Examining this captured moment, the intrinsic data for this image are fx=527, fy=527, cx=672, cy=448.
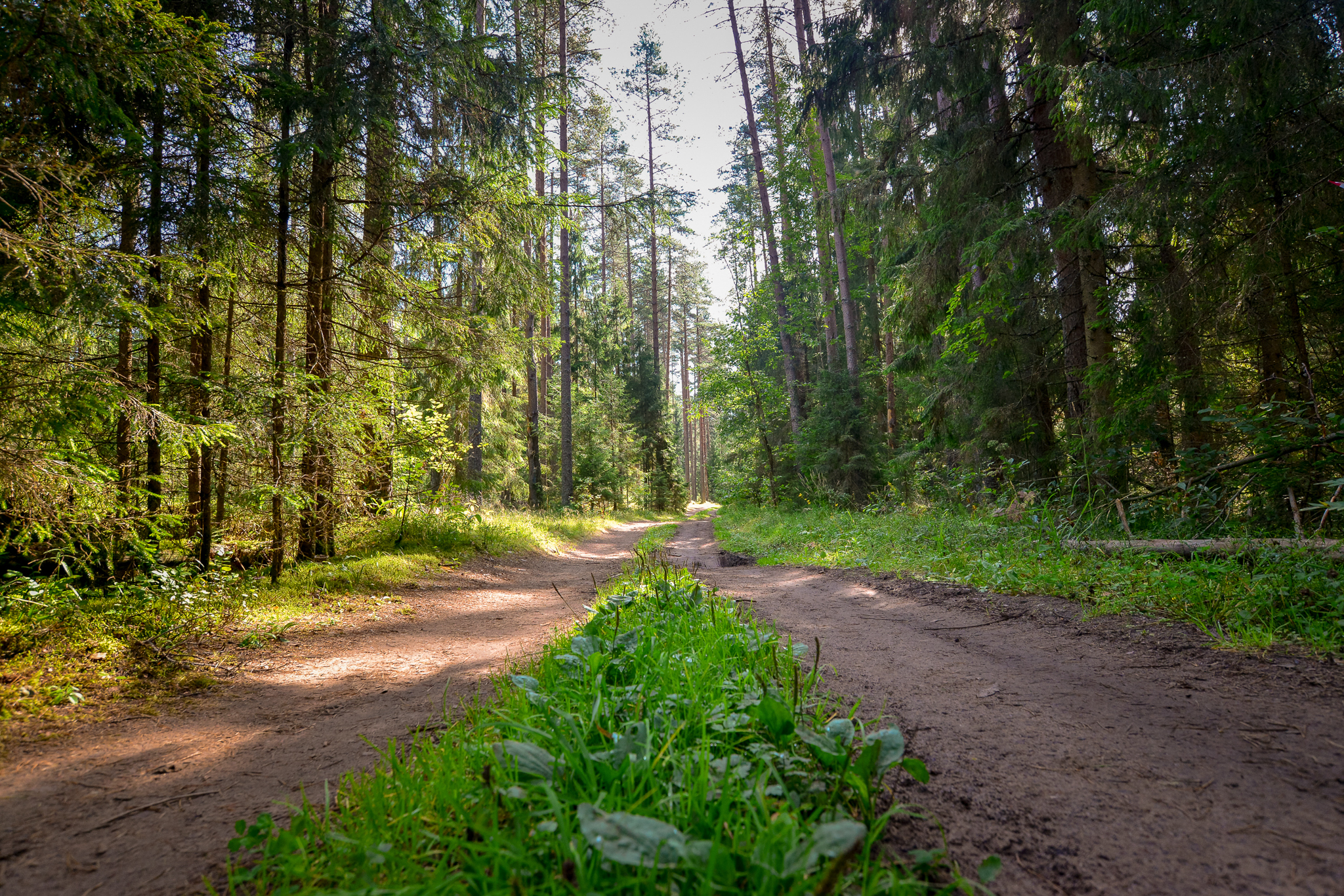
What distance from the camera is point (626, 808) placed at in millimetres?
1460

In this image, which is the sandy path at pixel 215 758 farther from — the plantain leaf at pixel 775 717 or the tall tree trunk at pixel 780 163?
the tall tree trunk at pixel 780 163

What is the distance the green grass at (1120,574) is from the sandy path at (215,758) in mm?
4380

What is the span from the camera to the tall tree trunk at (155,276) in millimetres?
4855

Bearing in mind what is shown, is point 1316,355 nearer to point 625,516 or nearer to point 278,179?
point 278,179

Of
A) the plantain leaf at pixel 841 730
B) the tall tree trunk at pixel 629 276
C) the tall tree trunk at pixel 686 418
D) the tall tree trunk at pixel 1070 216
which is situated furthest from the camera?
the tall tree trunk at pixel 686 418

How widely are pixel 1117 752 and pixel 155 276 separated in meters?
7.80

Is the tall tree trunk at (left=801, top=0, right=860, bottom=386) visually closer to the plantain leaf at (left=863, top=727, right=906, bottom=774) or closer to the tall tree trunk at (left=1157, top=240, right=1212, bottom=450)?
the tall tree trunk at (left=1157, top=240, right=1212, bottom=450)

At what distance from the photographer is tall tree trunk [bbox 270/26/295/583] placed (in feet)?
18.3

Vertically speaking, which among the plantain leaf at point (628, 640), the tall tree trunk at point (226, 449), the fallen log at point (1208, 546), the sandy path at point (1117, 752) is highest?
the tall tree trunk at point (226, 449)

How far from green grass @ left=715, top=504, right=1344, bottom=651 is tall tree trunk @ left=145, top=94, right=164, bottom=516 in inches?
302

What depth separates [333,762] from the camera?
7.88 feet

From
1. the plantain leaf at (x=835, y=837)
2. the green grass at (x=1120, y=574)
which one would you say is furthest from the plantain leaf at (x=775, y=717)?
the green grass at (x=1120, y=574)

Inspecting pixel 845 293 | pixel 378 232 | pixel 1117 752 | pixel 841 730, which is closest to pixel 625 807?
pixel 841 730

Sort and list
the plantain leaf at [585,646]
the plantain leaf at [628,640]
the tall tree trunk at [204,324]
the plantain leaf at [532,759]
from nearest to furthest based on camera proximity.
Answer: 1. the plantain leaf at [532,759]
2. the plantain leaf at [585,646]
3. the plantain leaf at [628,640]
4. the tall tree trunk at [204,324]
